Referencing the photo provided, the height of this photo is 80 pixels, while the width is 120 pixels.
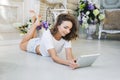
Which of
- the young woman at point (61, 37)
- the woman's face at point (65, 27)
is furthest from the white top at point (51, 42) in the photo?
the woman's face at point (65, 27)

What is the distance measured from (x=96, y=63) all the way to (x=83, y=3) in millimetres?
3575

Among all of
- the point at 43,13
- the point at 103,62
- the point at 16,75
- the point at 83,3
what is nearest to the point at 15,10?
the point at 43,13

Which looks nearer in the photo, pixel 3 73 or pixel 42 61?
pixel 3 73

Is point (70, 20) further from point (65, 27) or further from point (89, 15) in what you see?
point (89, 15)

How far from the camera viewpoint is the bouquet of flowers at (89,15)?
583 cm

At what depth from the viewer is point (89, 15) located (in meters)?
5.90

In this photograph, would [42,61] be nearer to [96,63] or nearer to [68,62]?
[68,62]

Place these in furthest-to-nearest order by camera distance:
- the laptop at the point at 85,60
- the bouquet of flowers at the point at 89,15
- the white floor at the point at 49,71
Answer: the bouquet of flowers at the point at 89,15, the laptop at the point at 85,60, the white floor at the point at 49,71

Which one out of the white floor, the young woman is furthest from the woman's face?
the white floor

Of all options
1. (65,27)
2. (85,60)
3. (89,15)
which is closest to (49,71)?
(85,60)

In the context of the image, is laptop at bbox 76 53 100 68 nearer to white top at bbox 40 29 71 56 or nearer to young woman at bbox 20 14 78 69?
young woman at bbox 20 14 78 69

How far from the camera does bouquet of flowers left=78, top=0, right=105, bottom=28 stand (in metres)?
5.83

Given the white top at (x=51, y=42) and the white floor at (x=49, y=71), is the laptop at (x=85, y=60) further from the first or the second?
the white top at (x=51, y=42)

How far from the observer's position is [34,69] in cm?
233
